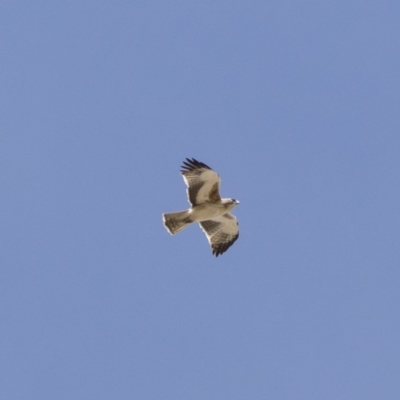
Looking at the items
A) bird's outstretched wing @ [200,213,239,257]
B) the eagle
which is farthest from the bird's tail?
bird's outstretched wing @ [200,213,239,257]

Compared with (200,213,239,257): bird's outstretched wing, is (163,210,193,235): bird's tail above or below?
below

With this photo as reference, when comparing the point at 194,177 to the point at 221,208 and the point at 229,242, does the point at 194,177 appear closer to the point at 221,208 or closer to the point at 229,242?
the point at 221,208

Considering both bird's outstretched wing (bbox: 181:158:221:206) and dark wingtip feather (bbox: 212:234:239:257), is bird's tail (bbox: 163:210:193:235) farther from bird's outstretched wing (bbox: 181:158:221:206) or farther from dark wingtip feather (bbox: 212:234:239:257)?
dark wingtip feather (bbox: 212:234:239:257)

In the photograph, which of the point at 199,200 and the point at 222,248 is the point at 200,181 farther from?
the point at 222,248

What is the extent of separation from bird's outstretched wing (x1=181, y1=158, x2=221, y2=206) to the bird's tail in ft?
1.15

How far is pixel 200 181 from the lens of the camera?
25656mm

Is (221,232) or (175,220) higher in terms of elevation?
(221,232)

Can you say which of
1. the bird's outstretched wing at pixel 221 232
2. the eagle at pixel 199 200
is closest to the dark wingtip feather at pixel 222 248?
the bird's outstretched wing at pixel 221 232

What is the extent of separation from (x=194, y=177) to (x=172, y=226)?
1310 mm

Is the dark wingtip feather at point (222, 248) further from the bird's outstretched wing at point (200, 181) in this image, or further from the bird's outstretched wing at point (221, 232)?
the bird's outstretched wing at point (200, 181)

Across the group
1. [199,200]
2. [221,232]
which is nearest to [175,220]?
[199,200]

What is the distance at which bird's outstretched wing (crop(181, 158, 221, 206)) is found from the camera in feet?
83.7

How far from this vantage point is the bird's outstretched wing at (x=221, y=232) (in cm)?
2748

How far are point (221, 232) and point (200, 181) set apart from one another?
2.57m
